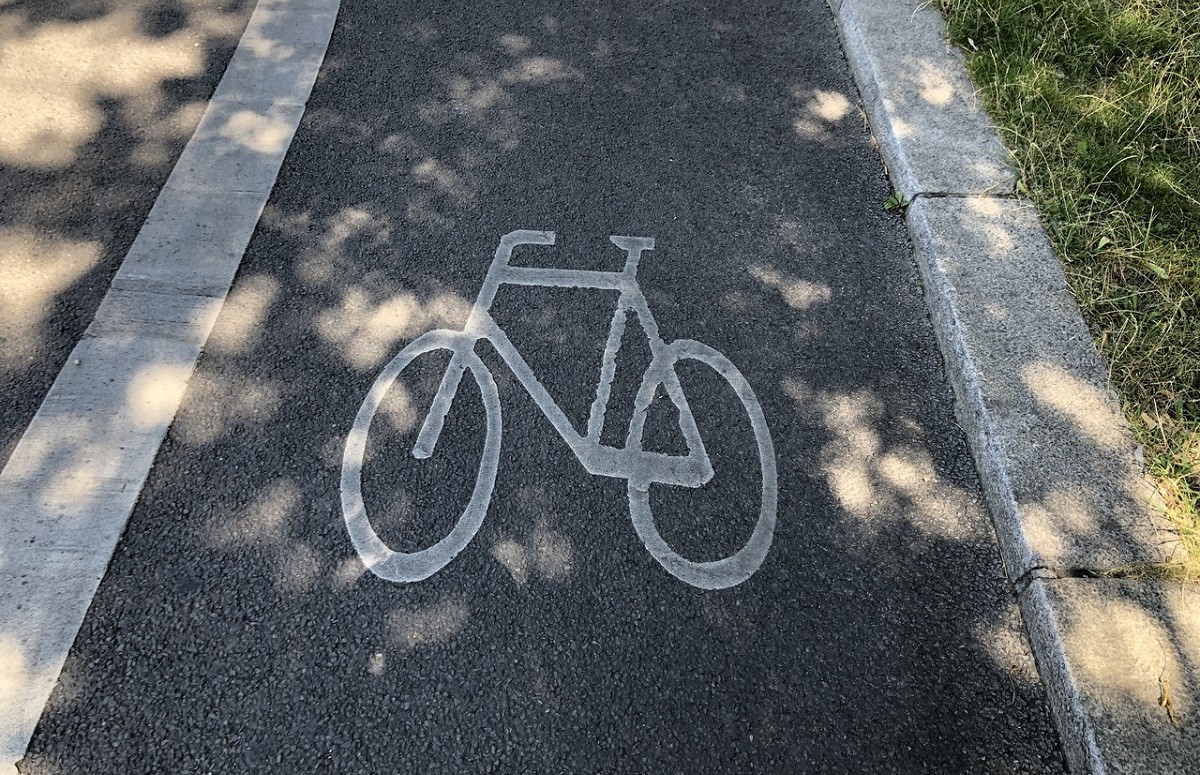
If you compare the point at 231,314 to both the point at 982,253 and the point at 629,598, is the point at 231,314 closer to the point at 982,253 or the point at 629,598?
the point at 629,598

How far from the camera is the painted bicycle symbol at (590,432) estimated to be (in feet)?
9.77

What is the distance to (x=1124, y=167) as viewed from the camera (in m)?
4.01

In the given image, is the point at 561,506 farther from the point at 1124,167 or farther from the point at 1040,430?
the point at 1124,167

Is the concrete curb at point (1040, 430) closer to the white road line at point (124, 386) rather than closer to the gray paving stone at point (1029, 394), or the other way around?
the gray paving stone at point (1029, 394)

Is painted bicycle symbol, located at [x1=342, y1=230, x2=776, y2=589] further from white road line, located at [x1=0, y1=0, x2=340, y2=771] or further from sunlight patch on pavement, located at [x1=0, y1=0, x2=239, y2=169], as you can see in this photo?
sunlight patch on pavement, located at [x1=0, y1=0, x2=239, y2=169]

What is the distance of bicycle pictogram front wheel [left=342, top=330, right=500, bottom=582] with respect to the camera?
9.70ft

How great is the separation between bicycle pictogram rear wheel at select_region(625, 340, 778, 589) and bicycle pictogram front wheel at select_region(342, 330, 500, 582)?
0.62 meters

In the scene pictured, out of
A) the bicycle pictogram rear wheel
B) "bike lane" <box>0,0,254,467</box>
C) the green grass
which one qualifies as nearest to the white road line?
"bike lane" <box>0,0,254,467</box>

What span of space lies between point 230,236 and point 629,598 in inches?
114

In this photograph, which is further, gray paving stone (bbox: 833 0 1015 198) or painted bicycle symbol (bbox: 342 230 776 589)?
gray paving stone (bbox: 833 0 1015 198)

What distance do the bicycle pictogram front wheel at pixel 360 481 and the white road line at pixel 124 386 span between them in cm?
88

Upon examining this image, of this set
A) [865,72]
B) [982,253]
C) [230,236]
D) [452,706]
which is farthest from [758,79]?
[452,706]

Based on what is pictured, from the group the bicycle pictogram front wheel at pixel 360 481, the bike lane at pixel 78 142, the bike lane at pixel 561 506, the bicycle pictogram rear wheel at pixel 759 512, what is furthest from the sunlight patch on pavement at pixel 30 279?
the bicycle pictogram rear wheel at pixel 759 512

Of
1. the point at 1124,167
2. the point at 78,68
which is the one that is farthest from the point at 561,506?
the point at 78,68
